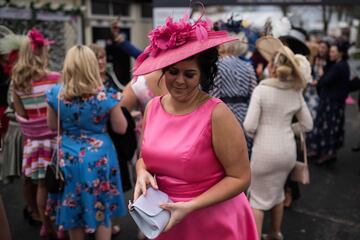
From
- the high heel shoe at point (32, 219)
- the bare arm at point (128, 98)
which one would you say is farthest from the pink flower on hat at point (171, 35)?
the high heel shoe at point (32, 219)

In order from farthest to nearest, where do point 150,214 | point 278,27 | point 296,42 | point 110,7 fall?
point 110,7 → point 296,42 → point 278,27 → point 150,214

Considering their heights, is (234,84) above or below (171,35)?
below

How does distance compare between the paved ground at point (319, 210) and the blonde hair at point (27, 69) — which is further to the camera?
the paved ground at point (319, 210)

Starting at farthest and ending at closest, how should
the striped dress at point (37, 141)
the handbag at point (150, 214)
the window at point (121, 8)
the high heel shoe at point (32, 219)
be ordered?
1. the window at point (121, 8)
2. the high heel shoe at point (32, 219)
3. the striped dress at point (37, 141)
4. the handbag at point (150, 214)

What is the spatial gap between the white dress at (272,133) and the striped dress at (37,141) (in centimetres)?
170

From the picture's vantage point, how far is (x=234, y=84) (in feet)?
10.9

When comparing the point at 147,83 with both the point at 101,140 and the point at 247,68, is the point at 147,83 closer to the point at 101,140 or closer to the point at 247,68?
the point at 101,140

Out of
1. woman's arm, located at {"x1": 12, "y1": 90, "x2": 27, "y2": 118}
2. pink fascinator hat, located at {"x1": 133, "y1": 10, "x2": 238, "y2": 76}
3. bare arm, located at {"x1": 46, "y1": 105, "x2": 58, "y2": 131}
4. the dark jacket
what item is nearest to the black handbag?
bare arm, located at {"x1": 46, "y1": 105, "x2": 58, "y2": 131}

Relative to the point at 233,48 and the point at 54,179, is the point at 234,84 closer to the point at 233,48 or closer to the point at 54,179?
the point at 233,48

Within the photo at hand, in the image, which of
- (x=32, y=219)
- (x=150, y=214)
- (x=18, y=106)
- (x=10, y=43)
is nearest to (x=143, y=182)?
(x=150, y=214)

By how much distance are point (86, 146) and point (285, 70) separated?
1.61 meters

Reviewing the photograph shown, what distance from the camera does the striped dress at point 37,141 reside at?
3.23 metres

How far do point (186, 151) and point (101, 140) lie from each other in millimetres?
1341

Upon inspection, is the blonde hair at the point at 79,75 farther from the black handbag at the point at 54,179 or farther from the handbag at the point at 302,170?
the handbag at the point at 302,170
